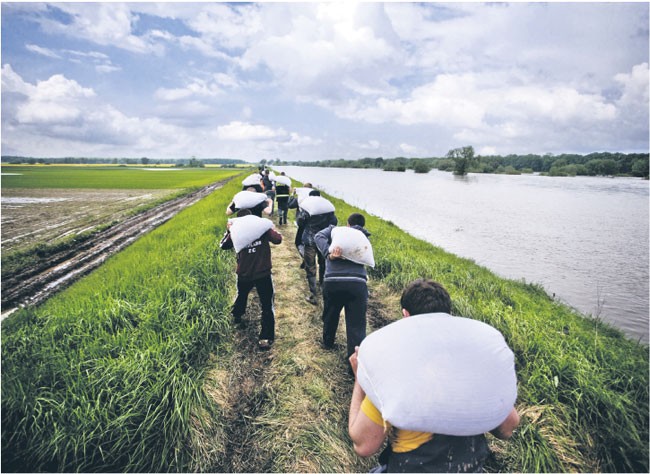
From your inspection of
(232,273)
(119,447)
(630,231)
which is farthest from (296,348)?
(630,231)

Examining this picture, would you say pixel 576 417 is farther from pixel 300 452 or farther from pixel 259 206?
pixel 259 206

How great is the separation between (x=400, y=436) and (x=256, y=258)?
2.92 m

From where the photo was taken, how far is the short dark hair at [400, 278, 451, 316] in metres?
1.55

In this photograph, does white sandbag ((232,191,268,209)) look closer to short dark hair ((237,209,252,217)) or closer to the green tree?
short dark hair ((237,209,252,217))

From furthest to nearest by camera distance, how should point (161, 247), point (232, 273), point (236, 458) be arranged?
point (161, 247) < point (232, 273) < point (236, 458)

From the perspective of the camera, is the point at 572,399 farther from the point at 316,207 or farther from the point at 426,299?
the point at 316,207

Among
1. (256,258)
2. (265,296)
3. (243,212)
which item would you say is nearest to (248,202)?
(243,212)

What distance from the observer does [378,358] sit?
50.7 inches

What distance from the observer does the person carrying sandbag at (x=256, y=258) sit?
375 centimetres

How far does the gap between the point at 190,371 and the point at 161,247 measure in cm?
545

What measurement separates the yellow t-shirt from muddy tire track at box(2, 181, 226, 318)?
7.98 metres

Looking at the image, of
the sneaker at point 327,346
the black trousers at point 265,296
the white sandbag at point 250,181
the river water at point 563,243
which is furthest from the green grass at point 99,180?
the sneaker at point 327,346

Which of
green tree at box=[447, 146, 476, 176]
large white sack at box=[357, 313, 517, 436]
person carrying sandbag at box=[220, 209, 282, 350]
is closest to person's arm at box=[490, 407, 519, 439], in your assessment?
large white sack at box=[357, 313, 517, 436]

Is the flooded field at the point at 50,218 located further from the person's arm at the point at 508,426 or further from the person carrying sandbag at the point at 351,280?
the person's arm at the point at 508,426
